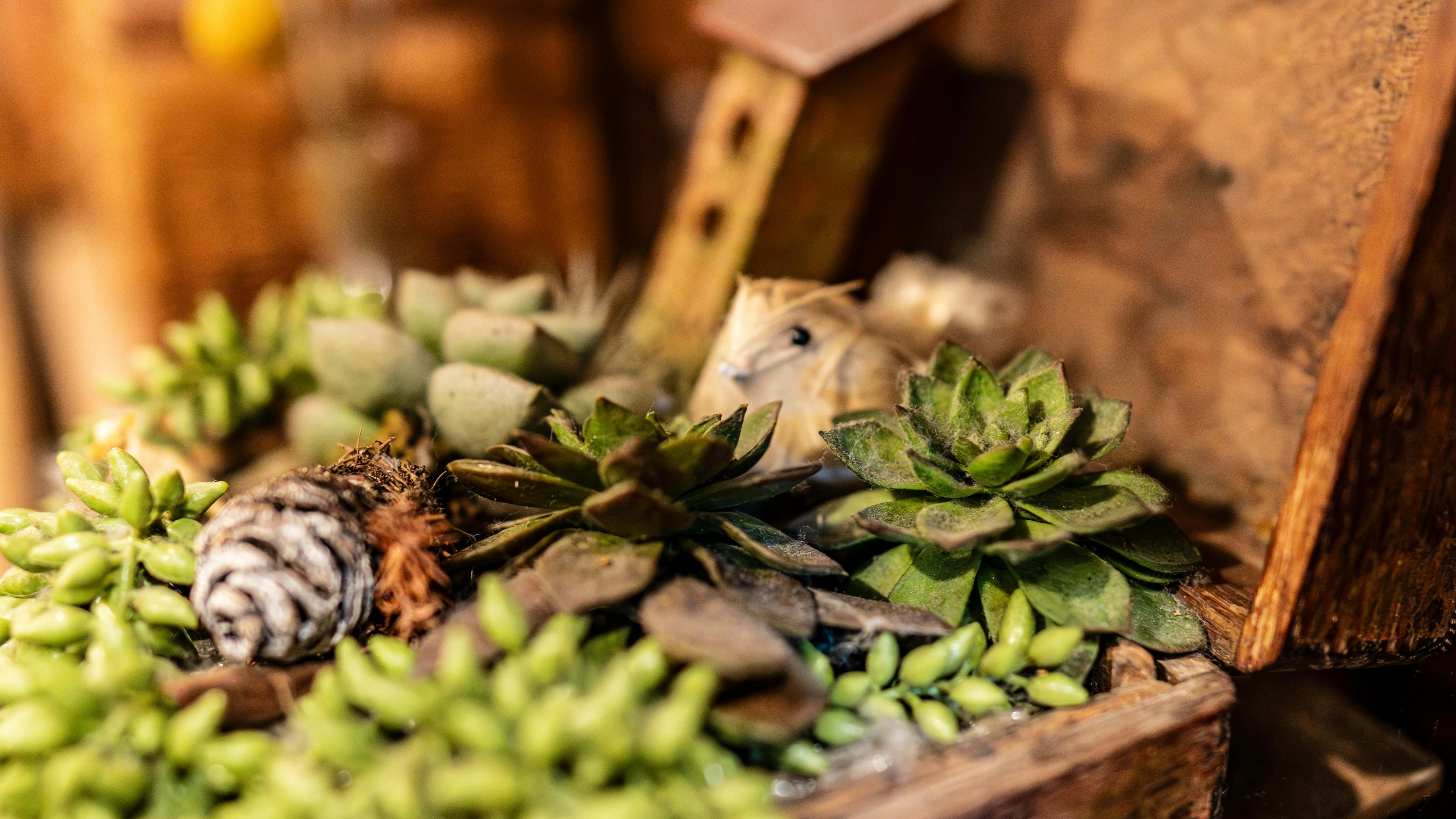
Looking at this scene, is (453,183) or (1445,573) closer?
(1445,573)

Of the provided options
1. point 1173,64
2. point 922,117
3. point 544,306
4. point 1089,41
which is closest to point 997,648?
point 544,306

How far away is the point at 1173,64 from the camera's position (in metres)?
1.20

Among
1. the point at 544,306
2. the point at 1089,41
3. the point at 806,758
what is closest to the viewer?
the point at 806,758

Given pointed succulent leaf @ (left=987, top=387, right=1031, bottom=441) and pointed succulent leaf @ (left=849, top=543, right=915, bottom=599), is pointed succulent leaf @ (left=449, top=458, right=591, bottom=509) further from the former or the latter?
pointed succulent leaf @ (left=987, top=387, right=1031, bottom=441)

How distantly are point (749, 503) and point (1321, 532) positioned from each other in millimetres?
504

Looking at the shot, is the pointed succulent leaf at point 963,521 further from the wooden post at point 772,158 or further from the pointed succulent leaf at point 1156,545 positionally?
the wooden post at point 772,158

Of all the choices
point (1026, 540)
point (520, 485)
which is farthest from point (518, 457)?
point (1026, 540)

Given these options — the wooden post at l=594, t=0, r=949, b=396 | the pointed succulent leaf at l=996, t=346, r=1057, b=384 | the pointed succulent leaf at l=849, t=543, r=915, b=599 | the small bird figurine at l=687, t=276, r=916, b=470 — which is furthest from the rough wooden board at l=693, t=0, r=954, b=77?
the pointed succulent leaf at l=849, t=543, r=915, b=599

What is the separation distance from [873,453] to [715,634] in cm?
29

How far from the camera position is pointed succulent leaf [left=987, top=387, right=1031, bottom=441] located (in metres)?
0.83

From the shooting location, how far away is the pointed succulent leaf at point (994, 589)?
0.80 metres

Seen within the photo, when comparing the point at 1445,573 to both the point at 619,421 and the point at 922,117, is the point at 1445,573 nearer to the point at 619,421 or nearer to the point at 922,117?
the point at 619,421

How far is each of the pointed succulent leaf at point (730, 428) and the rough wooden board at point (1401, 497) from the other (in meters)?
0.50

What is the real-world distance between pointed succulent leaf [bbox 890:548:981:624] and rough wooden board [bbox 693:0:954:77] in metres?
0.80
